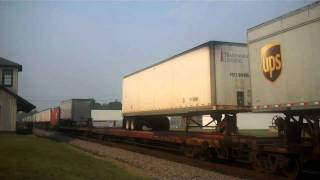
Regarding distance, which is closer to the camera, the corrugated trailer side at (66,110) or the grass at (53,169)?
the grass at (53,169)

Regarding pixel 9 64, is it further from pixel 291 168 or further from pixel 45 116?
pixel 45 116

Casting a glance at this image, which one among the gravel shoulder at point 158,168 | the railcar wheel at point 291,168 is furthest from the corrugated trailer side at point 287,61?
the gravel shoulder at point 158,168

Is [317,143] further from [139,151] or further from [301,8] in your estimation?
[139,151]

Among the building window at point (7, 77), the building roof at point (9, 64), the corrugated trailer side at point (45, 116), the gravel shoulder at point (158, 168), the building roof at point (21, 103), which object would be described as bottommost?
the gravel shoulder at point (158, 168)

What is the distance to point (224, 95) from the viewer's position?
1595 cm

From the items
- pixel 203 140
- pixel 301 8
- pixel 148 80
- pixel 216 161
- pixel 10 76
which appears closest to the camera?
pixel 301 8

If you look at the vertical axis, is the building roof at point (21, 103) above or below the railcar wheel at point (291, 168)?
above

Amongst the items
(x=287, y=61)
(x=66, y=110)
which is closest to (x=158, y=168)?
(x=287, y=61)

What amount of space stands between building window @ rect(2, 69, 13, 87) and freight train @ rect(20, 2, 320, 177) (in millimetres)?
18836

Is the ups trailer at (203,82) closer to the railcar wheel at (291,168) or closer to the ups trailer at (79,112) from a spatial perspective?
the railcar wheel at (291,168)

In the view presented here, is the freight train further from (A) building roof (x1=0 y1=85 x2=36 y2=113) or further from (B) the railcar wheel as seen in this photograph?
(A) building roof (x1=0 y1=85 x2=36 y2=113)

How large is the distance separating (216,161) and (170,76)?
5.54 m

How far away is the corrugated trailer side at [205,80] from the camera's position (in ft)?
52.5

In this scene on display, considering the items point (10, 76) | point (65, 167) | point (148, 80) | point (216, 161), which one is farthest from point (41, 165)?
point (10, 76)
